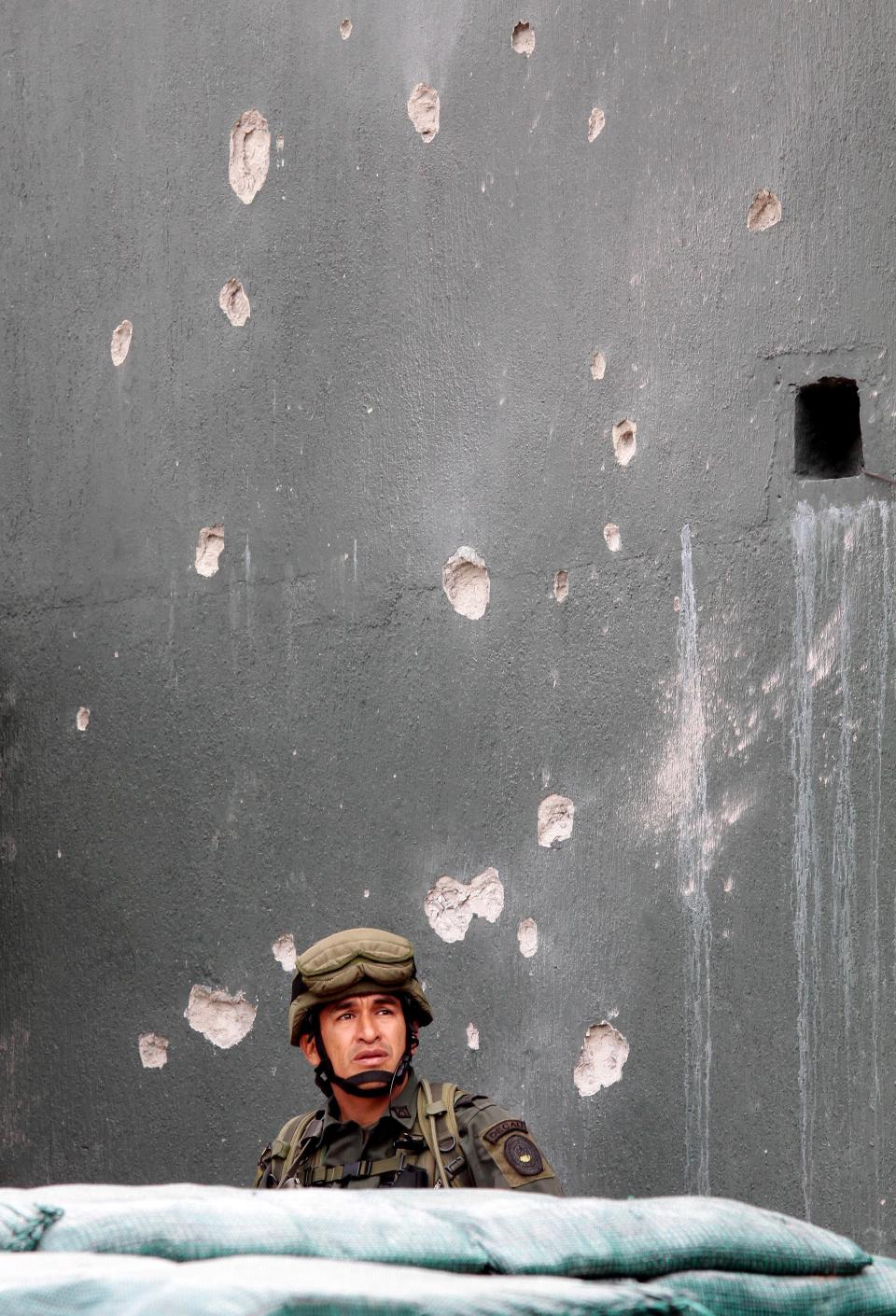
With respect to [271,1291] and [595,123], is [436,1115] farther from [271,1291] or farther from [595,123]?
[595,123]

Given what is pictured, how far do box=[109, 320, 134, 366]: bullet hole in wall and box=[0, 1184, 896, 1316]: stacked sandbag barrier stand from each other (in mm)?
3233

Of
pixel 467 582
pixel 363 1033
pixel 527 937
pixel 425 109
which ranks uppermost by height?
pixel 425 109

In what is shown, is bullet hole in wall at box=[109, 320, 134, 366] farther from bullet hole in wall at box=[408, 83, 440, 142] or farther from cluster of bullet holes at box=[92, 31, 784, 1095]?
bullet hole in wall at box=[408, 83, 440, 142]

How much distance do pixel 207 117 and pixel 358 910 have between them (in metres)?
2.25

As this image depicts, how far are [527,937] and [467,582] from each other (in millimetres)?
891

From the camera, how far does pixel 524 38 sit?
4602 millimetres

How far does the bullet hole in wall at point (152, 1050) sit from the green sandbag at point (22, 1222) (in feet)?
8.68

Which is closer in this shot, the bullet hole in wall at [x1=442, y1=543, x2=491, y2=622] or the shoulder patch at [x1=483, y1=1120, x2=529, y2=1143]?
the shoulder patch at [x1=483, y1=1120, x2=529, y2=1143]

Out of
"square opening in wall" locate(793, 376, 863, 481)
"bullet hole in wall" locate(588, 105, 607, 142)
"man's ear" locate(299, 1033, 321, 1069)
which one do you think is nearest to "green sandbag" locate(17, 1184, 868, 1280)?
"man's ear" locate(299, 1033, 321, 1069)

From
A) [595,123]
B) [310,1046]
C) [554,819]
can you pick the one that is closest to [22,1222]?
[310,1046]

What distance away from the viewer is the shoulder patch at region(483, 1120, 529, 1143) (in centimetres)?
338

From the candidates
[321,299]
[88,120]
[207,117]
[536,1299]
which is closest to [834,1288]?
[536,1299]

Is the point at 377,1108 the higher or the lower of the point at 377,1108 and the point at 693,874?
the lower

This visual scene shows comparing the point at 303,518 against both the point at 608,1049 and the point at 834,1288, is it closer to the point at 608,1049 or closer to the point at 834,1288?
the point at 608,1049
